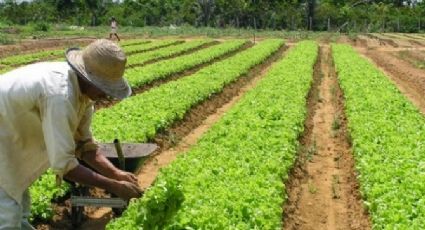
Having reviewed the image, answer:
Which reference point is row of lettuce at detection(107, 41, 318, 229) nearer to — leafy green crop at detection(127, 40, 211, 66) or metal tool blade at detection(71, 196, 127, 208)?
metal tool blade at detection(71, 196, 127, 208)

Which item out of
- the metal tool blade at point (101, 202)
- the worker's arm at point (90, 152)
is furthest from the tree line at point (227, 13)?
the worker's arm at point (90, 152)

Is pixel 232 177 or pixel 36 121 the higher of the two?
pixel 36 121

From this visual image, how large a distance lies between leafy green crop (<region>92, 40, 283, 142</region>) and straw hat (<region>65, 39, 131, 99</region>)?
6.63m

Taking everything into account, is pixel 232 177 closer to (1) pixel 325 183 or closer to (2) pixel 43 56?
(1) pixel 325 183

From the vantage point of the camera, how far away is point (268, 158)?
9.83 metres

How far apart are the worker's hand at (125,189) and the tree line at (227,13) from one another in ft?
253

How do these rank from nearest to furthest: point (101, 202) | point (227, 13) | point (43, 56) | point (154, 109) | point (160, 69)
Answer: point (101, 202) < point (154, 109) < point (160, 69) < point (43, 56) < point (227, 13)

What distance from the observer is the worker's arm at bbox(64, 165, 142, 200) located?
4480 mm

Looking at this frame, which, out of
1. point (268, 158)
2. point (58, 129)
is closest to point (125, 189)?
point (58, 129)

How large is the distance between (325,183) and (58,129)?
7117 millimetres

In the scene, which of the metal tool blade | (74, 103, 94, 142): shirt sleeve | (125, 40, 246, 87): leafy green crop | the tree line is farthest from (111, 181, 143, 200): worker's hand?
the tree line

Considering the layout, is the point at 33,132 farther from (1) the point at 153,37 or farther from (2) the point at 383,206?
(1) the point at 153,37

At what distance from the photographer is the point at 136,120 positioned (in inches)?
516

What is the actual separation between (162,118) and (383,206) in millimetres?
6587
